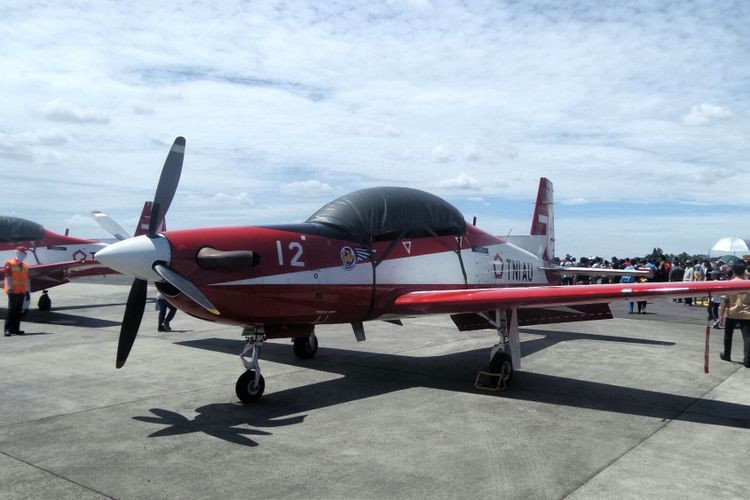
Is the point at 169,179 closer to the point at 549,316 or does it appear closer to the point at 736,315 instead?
the point at 549,316

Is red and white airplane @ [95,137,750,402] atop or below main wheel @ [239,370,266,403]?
atop

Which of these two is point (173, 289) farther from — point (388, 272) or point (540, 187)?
point (540, 187)

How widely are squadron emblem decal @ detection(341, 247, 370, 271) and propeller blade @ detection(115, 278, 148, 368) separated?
254 centimetres

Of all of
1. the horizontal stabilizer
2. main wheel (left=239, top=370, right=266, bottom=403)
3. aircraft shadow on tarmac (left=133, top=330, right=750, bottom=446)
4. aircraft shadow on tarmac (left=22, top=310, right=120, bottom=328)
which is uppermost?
the horizontal stabilizer

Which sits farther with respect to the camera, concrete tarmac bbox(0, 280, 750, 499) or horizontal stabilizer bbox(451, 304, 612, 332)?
horizontal stabilizer bbox(451, 304, 612, 332)

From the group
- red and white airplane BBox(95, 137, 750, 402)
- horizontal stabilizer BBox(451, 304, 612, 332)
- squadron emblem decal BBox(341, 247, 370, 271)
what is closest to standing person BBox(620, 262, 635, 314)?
horizontal stabilizer BBox(451, 304, 612, 332)

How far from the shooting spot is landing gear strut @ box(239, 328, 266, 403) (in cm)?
695

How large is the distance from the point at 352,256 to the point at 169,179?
102 inches

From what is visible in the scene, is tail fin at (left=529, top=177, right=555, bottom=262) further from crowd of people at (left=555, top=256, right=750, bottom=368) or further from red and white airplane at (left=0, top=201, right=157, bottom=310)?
red and white airplane at (left=0, top=201, right=157, bottom=310)

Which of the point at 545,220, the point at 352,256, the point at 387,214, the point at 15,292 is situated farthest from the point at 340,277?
the point at 15,292

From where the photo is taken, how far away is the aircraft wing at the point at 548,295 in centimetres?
684

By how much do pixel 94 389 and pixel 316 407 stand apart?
10.4 ft

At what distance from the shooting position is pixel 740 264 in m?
10.9

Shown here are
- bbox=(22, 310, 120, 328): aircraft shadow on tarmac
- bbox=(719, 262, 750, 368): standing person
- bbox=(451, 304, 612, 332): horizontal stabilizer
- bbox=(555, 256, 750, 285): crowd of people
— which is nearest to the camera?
bbox=(451, 304, 612, 332): horizontal stabilizer
